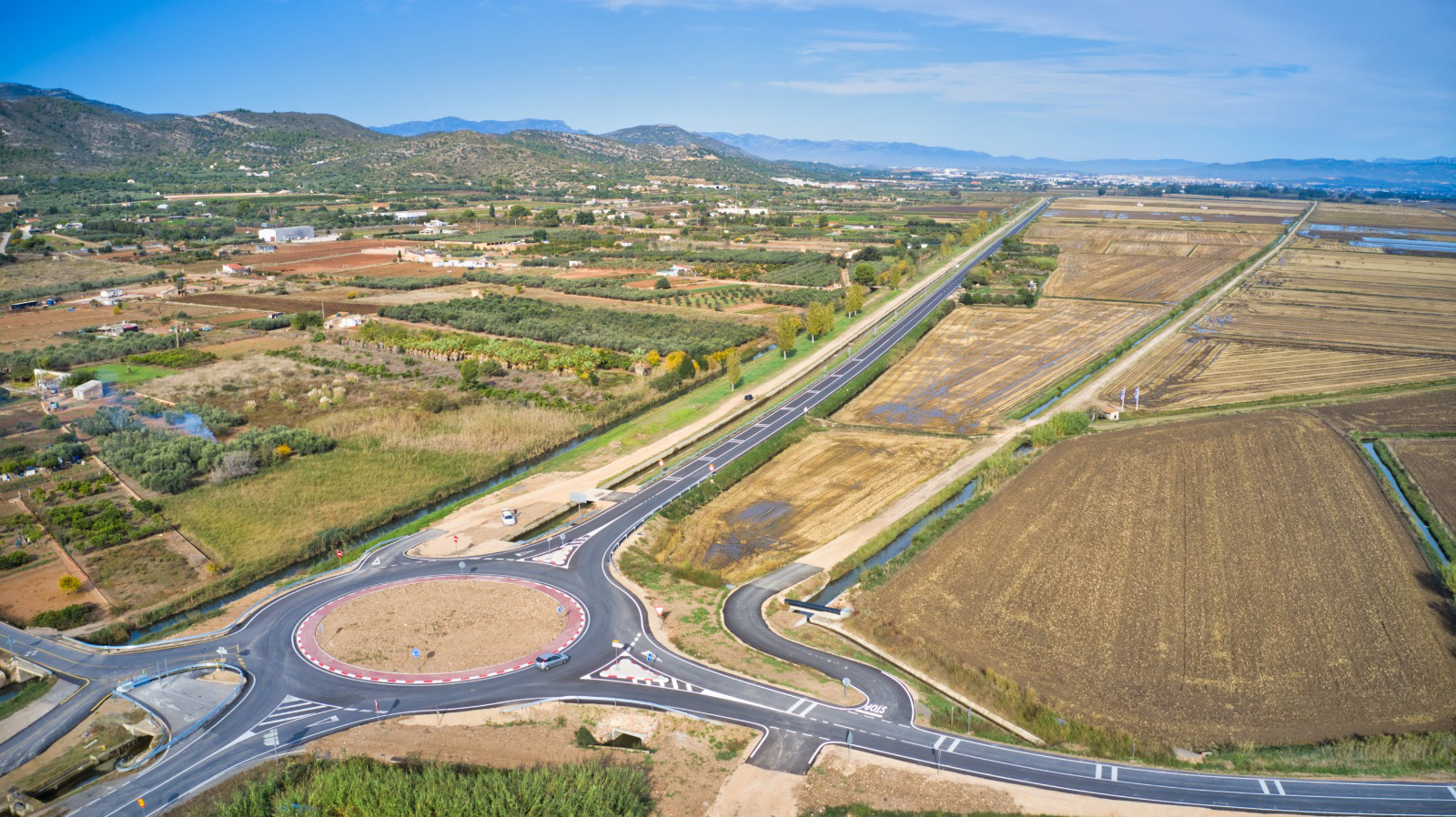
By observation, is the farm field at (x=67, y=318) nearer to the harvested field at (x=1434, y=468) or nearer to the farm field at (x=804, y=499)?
the farm field at (x=804, y=499)

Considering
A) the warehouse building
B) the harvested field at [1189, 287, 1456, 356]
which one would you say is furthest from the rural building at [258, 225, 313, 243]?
the harvested field at [1189, 287, 1456, 356]

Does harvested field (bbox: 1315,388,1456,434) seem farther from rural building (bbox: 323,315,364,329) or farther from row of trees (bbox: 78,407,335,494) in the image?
rural building (bbox: 323,315,364,329)

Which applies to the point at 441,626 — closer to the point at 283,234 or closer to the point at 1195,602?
the point at 1195,602

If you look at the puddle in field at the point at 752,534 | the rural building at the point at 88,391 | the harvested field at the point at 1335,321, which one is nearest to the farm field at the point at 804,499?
the puddle in field at the point at 752,534

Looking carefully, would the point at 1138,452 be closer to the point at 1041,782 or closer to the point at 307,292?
the point at 1041,782

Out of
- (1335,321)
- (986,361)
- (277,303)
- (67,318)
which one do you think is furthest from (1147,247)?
(67,318)

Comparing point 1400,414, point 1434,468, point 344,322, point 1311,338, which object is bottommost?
point 1434,468
